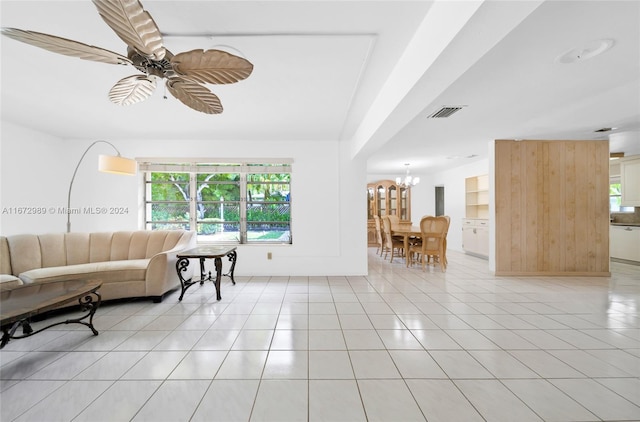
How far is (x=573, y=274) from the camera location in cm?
428

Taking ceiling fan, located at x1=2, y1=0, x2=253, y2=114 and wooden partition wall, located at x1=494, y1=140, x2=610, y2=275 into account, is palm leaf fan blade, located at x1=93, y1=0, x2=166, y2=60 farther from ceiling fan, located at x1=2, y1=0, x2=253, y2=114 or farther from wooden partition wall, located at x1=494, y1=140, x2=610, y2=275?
A: wooden partition wall, located at x1=494, y1=140, x2=610, y2=275

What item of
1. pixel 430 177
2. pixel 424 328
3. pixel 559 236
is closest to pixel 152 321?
pixel 424 328

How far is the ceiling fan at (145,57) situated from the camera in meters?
1.16

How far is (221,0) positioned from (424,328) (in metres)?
3.02

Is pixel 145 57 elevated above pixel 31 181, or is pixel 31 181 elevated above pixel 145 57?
pixel 145 57

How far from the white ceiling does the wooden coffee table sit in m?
1.95

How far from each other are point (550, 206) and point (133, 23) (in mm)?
5896

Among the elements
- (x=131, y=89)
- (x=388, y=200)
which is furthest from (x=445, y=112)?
(x=388, y=200)

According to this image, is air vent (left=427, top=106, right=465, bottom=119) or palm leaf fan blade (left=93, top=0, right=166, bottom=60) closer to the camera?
palm leaf fan blade (left=93, top=0, right=166, bottom=60)

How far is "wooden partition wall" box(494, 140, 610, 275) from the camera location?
427 centimetres

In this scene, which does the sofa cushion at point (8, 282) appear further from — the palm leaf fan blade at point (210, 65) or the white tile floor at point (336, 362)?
the palm leaf fan blade at point (210, 65)

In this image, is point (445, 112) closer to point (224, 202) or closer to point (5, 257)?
point (224, 202)

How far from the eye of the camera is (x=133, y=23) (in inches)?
46.1

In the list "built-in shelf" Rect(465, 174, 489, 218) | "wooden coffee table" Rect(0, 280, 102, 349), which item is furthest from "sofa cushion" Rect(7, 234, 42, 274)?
"built-in shelf" Rect(465, 174, 489, 218)
